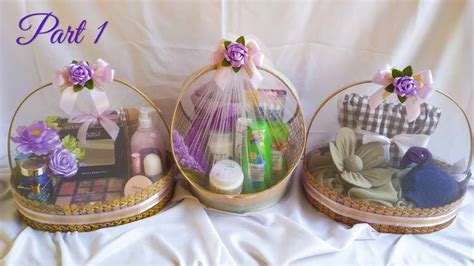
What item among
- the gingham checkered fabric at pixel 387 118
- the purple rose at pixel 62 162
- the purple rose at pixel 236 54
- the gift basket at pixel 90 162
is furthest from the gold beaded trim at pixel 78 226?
the gingham checkered fabric at pixel 387 118

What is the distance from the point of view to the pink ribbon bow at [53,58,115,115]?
0.78 metres

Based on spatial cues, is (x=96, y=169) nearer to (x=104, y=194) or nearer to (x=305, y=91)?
(x=104, y=194)

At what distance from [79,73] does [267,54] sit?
1.26ft

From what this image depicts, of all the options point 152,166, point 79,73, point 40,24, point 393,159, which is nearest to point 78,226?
point 152,166

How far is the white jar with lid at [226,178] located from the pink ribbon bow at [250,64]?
0.17 meters

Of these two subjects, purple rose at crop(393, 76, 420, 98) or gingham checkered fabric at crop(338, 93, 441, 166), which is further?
gingham checkered fabric at crop(338, 93, 441, 166)

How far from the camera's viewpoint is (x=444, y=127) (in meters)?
1.00

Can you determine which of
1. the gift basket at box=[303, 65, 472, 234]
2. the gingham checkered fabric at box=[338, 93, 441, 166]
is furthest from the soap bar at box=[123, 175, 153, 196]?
the gingham checkered fabric at box=[338, 93, 441, 166]

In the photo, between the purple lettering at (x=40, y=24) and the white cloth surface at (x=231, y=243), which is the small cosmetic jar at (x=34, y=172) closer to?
the white cloth surface at (x=231, y=243)

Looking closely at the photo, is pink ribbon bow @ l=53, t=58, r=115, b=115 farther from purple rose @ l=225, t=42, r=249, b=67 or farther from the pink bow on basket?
the pink bow on basket

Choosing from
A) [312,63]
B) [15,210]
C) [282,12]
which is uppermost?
[282,12]

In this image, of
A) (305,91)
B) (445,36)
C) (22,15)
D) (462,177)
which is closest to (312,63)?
(305,91)

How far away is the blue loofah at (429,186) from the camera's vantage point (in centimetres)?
85

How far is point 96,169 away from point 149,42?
30cm
